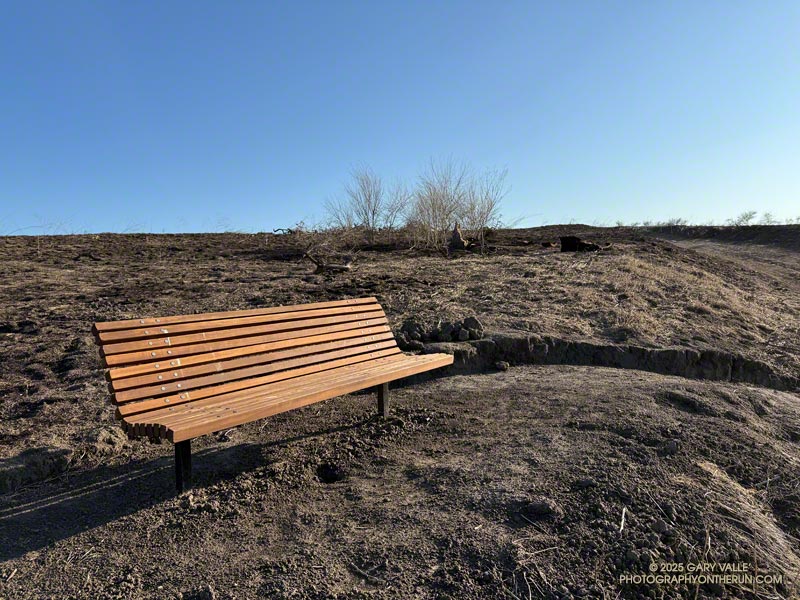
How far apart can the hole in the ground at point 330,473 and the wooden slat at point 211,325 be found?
106 centimetres

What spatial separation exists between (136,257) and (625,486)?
947 centimetres

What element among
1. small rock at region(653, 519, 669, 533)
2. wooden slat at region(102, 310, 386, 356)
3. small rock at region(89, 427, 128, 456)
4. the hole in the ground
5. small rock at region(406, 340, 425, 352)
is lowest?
small rock at region(653, 519, 669, 533)

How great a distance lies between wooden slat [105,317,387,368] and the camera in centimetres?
316

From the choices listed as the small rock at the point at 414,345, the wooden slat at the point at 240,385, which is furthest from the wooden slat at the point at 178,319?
the small rock at the point at 414,345

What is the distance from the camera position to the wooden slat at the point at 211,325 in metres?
3.19

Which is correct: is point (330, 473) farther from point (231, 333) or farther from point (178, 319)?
point (178, 319)

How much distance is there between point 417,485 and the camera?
315cm

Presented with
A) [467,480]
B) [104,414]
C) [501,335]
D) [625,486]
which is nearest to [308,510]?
[467,480]

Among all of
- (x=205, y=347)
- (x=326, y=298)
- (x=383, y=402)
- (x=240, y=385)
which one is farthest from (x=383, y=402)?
(x=326, y=298)

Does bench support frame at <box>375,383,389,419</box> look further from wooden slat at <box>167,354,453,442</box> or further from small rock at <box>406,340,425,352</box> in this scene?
small rock at <box>406,340,425,352</box>

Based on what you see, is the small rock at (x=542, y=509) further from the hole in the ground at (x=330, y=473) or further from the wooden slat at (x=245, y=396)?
the wooden slat at (x=245, y=396)

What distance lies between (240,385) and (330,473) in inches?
31.7

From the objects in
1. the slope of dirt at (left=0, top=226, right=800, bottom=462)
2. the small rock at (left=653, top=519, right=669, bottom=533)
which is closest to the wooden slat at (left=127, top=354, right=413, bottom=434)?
the slope of dirt at (left=0, top=226, right=800, bottom=462)

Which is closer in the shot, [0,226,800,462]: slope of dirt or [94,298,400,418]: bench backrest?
[94,298,400,418]: bench backrest
